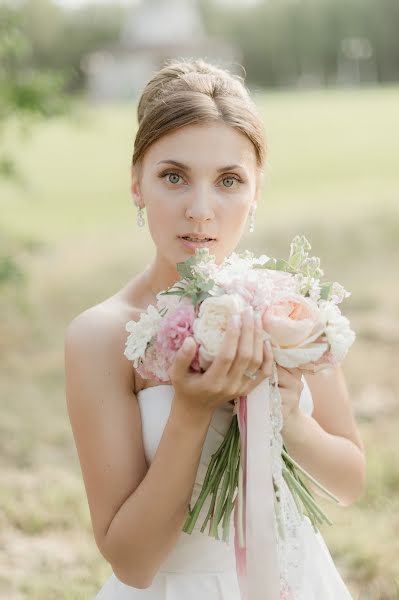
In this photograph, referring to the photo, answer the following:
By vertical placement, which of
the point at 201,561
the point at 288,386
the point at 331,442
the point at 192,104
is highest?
the point at 192,104

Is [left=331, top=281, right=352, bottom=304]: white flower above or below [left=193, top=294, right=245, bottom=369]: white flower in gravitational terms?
below

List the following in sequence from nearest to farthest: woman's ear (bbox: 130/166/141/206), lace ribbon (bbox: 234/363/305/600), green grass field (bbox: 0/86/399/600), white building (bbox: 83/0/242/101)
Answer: lace ribbon (bbox: 234/363/305/600) < woman's ear (bbox: 130/166/141/206) < green grass field (bbox: 0/86/399/600) < white building (bbox: 83/0/242/101)

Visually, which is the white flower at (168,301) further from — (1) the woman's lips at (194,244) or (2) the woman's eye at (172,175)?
(2) the woman's eye at (172,175)

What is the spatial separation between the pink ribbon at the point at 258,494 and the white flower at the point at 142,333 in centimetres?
29

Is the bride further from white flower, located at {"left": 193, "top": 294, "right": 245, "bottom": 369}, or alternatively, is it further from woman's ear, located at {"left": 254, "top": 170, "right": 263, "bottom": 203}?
white flower, located at {"left": 193, "top": 294, "right": 245, "bottom": 369}

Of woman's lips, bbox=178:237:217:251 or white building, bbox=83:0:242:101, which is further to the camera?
white building, bbox=83:0:242:101

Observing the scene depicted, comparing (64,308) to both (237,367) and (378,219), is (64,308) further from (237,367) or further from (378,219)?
(237,367)

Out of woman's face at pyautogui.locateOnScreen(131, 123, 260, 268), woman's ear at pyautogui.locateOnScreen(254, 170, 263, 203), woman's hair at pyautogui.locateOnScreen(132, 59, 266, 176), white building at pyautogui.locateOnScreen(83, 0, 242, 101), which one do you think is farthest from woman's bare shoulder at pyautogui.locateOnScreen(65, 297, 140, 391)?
white building at pyautogui.locateOnScreen(83, 0, 242, 101)

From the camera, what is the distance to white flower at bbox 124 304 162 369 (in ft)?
6.86

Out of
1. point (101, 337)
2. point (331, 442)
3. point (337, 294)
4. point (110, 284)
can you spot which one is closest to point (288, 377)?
point (337, 294)

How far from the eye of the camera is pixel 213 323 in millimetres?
1937

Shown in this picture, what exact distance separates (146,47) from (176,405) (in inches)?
2761

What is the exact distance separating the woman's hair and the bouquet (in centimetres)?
45

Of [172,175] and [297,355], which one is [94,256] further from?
[297,355]
